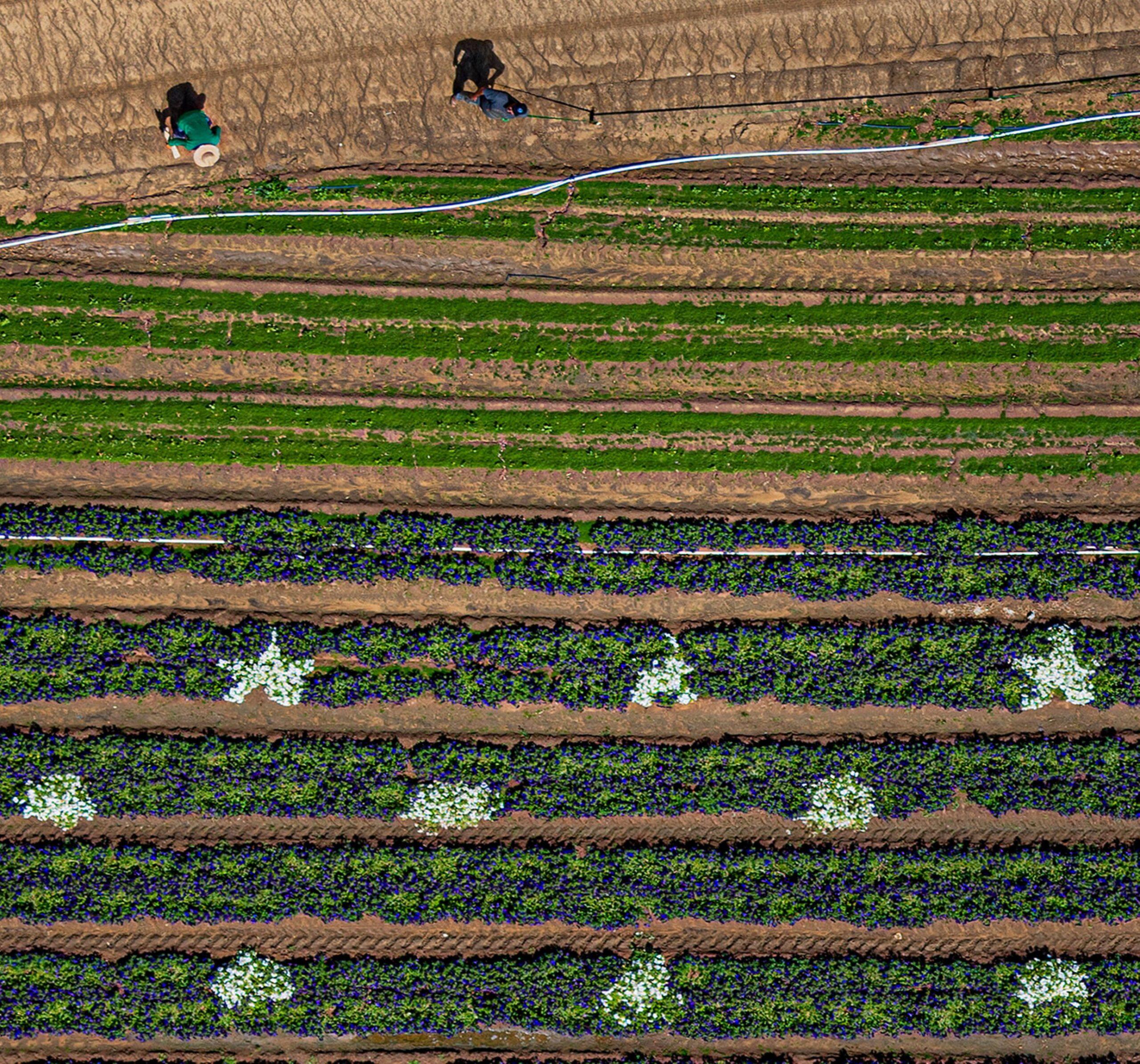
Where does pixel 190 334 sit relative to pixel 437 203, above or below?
below

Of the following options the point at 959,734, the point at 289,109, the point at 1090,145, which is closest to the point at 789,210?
the point at 1090,145

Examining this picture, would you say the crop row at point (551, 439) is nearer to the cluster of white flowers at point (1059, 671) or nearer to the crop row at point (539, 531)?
the crop row at point (539, 531)

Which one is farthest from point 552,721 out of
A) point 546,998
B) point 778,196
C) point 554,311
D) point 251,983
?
point 778,196

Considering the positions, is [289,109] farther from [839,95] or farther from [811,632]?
[811,632]

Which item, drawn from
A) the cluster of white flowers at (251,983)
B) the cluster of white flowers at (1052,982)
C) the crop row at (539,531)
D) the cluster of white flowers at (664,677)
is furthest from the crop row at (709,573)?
the cluster of white flowers at (251,983)

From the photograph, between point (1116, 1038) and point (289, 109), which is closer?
point (289, 109)
